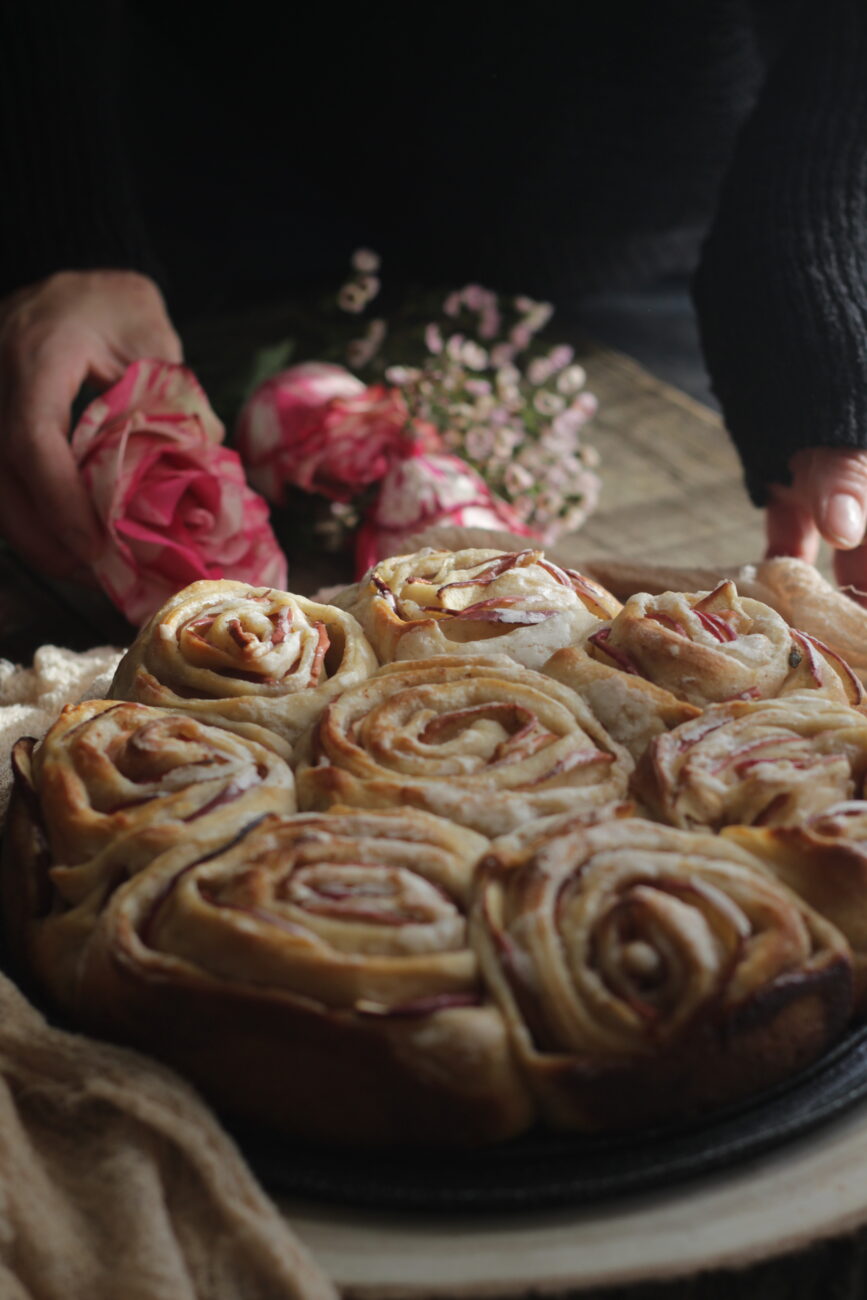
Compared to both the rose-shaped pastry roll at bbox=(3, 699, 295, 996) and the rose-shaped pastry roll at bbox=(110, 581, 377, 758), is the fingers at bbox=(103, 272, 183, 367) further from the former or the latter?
the rose-shaped pastry roll at bbox=(3, 699, 295, 996)

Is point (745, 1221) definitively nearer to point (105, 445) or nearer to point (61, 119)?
point (105, 445)

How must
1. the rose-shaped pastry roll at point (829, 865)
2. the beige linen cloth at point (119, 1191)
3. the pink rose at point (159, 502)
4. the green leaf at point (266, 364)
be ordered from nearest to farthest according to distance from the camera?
the beige linen cloth at point (119, 1191), the rose-shaped pastry roll at point (829, 865), the pink rose at point (159, 502), the green leaf at point (266, 364)

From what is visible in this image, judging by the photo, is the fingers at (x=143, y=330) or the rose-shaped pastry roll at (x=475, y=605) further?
the fingers at (x=143, y=330)

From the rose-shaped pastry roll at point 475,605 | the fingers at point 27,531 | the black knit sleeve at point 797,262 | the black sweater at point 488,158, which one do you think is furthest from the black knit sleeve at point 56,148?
the rose-shaped pastry roll at point 475,605

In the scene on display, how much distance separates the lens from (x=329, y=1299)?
74 centimetres

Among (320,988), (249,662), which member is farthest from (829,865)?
(249,662)

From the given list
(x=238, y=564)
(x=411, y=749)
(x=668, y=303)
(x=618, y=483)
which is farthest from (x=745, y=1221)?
(x=668, y=303)

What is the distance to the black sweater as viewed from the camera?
1.88 meters

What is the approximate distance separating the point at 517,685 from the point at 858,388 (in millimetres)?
911

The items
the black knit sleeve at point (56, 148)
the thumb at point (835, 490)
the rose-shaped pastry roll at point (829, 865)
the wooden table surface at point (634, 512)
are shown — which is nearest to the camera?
the rose-shaped pastry roll at point (829, 865)

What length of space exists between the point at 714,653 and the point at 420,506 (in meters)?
0.86

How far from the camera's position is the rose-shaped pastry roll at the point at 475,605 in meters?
1.10

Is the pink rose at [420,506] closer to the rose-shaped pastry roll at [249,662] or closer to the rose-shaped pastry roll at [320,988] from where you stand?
the rose-shaped pastry roll at [249,662]

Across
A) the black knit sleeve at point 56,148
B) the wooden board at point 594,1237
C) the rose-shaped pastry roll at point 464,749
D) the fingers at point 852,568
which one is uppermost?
the black knit sleeve at point 56,148
